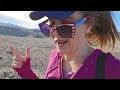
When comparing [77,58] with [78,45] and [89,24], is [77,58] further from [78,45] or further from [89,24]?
[89,24]

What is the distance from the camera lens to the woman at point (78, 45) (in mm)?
1620

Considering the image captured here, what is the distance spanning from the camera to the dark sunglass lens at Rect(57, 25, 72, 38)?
5.54 feet

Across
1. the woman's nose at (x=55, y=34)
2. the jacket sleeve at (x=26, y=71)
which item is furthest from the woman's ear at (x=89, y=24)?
the jacket sleeve at (x=26, y=71)

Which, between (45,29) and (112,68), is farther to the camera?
(45,29)

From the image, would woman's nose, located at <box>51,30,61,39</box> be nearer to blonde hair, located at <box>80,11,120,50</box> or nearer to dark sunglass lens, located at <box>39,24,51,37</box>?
dark sunglass lens, located at <box>39,24,51,37</box>

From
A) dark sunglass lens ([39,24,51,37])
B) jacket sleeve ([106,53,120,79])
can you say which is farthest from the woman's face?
jacket sleeve ([106,53,120,79])

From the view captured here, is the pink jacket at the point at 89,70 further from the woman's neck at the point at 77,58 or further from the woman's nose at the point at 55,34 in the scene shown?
the woman's nose at the point at 55,34

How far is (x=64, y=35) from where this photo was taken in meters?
1.70

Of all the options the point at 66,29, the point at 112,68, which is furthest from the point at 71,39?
the point at 112,68

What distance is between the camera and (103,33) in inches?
75.4

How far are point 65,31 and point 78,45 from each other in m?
0.16
